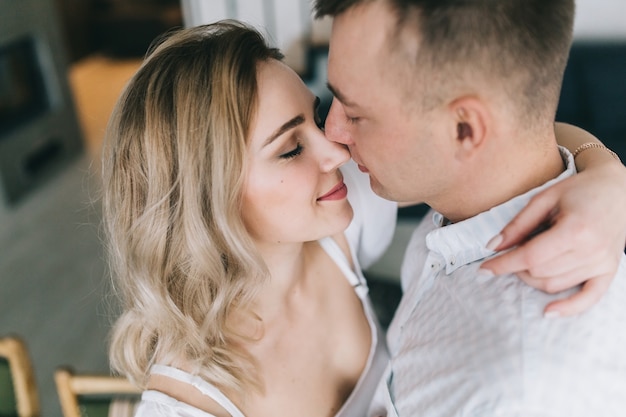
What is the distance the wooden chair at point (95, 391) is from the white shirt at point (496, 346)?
662mm

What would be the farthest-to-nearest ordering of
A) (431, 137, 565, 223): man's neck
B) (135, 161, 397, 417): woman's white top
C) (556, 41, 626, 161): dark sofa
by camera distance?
(556, 41, 626, 161): dark sofa
(135, 161, 397, 417): woman's white top
(431, 137, 565, 223): man's neck

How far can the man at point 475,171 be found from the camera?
2.42 feet

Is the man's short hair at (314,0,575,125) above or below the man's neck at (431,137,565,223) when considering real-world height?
above

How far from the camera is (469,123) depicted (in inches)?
32.9

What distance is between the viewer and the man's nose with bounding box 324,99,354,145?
3.32ft

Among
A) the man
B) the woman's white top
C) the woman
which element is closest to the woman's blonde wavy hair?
the woman

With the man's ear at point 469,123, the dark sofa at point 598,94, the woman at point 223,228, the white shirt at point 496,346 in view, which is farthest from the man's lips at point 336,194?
the dark sofa at point 598,94

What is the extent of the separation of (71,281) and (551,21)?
118 inches

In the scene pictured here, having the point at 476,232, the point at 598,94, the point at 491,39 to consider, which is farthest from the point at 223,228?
the point at 598,94

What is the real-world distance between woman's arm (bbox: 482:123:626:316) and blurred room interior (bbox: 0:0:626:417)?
3.29ft

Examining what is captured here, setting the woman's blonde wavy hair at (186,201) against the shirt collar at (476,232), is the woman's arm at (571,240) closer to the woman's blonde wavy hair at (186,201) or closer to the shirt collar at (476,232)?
the shirt collar at (476,232)

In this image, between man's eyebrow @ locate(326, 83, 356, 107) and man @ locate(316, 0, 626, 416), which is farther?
man's eyebrow @ locate(326, 83, 356, 107)

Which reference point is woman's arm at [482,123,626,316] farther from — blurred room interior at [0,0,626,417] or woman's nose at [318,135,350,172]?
blurred room interior at [0,0,626,417]

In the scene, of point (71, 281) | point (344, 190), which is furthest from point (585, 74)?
point (71, 281)
